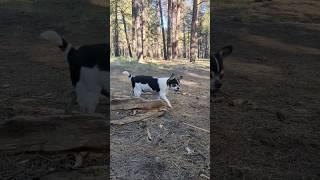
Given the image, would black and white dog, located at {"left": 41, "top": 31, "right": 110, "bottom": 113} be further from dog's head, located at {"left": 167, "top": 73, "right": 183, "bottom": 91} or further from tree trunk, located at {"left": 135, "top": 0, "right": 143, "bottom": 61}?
dog's head, located at {"left": 167, "top": 73, "right": 183, "bottom": 91}

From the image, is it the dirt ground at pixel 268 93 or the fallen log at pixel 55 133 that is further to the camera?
the dirt ground at pixel 268 93

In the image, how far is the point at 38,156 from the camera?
556 cm

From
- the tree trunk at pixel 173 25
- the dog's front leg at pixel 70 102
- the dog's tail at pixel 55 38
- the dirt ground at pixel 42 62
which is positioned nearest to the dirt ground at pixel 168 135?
the tree trunk at pixel 173 25

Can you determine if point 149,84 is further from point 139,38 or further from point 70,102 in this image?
point 70,102

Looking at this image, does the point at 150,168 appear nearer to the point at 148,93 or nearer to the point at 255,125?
the point at 148,93

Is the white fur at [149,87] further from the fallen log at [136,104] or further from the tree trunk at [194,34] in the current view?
the tree trunk at [194,34]

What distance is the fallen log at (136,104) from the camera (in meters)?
5.61

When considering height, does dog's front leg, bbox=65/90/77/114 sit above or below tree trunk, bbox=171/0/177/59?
below

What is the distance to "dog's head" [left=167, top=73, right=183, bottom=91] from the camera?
5660 mm

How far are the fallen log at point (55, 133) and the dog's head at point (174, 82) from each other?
740 millimetres

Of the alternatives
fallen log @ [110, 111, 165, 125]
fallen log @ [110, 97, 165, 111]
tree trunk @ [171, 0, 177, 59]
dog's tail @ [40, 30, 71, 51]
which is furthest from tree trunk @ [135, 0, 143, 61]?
dog's tail @ [40, 30, 71, 51]

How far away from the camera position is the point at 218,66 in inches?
223

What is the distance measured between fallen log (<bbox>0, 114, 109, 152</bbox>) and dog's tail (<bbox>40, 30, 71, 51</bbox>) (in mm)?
705

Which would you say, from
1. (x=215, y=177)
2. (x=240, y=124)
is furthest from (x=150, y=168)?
(x=240, y=124)
